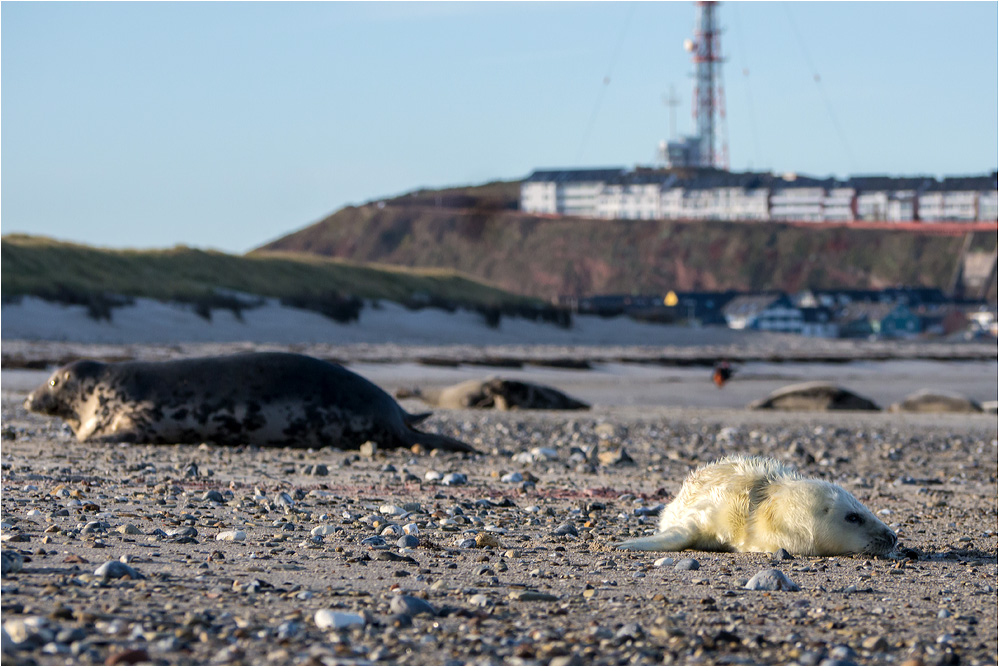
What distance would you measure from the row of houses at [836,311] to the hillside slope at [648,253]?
1765cm

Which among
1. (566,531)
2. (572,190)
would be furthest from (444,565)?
(572,190)

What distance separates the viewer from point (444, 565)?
4.70 m

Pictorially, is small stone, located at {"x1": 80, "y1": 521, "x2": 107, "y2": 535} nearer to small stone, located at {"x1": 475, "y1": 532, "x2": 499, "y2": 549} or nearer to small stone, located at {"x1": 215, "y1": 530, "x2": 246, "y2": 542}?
small stone, located at {"x1": 215, "y1": 530, "x2": 246, "y2": 542}

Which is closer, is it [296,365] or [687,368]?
[296,365]

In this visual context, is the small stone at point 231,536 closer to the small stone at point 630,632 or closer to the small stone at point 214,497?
the small stone at point 214,497

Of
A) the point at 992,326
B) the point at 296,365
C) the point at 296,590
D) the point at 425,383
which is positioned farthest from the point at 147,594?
the point at 992,326

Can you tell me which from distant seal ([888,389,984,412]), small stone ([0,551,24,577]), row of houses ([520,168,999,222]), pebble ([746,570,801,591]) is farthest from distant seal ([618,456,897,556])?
row of houses ([520,168,999,222])

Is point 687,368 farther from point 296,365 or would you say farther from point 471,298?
point 471,298

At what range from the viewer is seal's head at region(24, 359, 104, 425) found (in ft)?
33.7

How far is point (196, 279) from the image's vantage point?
44031mm

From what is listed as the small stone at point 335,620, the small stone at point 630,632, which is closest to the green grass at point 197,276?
the small stone at point 335,620

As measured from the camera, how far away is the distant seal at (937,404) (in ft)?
60.6

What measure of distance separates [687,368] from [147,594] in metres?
26.3

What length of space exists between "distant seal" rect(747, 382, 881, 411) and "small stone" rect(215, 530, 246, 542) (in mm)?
14396
